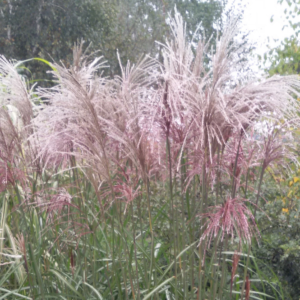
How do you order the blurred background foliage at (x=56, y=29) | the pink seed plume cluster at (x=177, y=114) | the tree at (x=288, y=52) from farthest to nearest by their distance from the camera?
the blurred background foliage at (x=56, y=29) → the tree at (x=288, y=52) → the pink seed plume cluster at (x=177, y=114)

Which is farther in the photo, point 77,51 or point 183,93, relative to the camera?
point 77,51

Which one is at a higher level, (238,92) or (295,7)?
(295,7)

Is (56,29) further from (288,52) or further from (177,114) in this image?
(177,114)

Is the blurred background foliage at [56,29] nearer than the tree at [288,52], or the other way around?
the tree at [288,52]

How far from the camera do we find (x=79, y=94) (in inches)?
53.1

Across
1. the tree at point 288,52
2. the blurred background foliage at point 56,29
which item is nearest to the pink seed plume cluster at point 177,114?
the tree at point 288,52

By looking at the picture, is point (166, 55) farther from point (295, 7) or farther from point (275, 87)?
point (295, 7)

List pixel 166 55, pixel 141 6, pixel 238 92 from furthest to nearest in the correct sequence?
pixel 141 6, pixel 166 55, pixel 238 92

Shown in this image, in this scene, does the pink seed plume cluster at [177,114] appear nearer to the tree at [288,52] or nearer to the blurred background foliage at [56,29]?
the tree at [288,52]

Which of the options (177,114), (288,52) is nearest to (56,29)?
(288,52)

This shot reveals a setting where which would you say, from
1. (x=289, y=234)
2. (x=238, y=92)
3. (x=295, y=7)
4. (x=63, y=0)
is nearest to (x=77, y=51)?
(x=238, y=92)

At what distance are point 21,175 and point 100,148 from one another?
1.72ft

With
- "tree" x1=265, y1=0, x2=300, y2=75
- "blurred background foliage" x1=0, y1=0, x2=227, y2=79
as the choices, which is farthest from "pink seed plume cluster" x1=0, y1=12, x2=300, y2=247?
"blurred background foliage" x1=0, y1=0, x2=227, y2=79

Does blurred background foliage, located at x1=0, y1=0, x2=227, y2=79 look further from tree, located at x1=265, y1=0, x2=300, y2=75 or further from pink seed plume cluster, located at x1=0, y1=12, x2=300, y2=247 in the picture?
pink seed plume cluster, located at x1=0, y1=12, x2=300, y2=247
